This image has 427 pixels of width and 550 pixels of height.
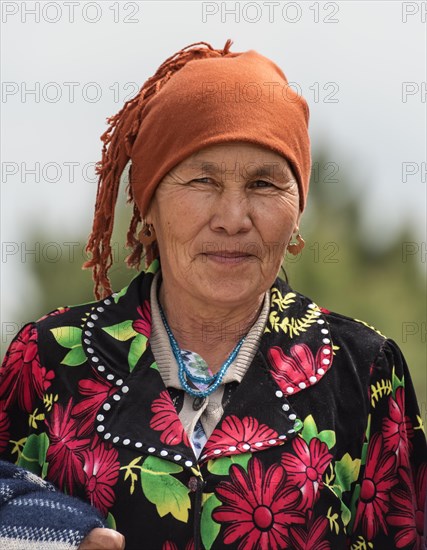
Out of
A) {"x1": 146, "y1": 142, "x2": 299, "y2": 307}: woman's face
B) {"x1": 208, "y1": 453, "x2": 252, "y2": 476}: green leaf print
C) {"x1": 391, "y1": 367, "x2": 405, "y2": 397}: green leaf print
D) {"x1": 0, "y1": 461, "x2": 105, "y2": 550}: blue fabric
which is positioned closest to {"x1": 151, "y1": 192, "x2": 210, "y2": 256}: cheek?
{"x1": 146, "y1": 142, "x2": 299, "y2": 307}: woman's face

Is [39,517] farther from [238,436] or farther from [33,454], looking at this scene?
[238,436]

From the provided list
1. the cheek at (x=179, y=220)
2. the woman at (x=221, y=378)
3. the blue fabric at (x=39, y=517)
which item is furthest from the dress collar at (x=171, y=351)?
the blue fabric at (x=39, y=517)

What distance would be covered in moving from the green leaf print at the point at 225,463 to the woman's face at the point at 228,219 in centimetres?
50

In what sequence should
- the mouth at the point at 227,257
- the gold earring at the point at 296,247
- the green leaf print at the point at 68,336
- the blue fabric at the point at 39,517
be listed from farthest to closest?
1. the gold earring at the point at 296,247
2. the green leaf print at the point at 68,336
3. the mouth at the point at 227,257
4. the blue fabric at the point at 39,517

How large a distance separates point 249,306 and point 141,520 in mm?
809

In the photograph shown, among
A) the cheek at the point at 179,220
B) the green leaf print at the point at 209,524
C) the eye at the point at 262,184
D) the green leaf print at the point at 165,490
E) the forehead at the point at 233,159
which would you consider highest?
the forehead at the point at 233,159

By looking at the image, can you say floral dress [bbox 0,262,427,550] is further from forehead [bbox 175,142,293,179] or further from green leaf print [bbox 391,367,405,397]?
forehead [bbox 175,142,293,179]

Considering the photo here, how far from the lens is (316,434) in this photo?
3.78 meters

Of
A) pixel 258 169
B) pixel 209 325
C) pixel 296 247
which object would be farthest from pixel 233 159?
pixel 209 325

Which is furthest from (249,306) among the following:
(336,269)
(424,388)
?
(336,269)

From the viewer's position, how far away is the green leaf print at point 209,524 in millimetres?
3609

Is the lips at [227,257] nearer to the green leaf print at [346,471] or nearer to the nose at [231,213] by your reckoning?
the nose at [231,213]

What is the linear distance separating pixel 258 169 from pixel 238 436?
821mm

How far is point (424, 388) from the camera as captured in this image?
59.1ft
